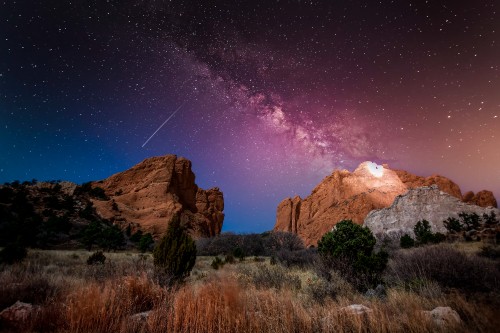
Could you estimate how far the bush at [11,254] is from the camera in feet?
40.4

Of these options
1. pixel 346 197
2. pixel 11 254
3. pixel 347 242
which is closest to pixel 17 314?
pixel 347 242

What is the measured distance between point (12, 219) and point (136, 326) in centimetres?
3974

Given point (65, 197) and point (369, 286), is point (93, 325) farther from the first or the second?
point (65, 197)

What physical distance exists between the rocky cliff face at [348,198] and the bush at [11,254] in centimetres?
6201

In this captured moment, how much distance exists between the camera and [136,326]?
392 cm

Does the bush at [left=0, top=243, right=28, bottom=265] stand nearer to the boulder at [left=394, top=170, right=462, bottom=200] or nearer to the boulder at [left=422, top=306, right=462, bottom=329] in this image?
the boulder at [left=422, top=306, right=462, bottom=329]

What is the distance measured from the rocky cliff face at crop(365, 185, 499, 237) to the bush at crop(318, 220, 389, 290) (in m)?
41.9

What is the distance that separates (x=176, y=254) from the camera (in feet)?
31.9

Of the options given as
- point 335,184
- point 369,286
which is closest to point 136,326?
point 369,286

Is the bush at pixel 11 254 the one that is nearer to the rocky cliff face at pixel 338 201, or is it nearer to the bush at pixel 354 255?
the bush at pixel 354 255

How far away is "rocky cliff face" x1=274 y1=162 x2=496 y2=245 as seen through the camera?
66250 mm

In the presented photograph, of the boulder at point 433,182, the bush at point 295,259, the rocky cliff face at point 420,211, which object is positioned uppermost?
the boulder at point 433,182

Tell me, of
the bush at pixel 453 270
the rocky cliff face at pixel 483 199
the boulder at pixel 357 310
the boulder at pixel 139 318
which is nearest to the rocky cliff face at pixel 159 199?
the bush at pixel 453 270

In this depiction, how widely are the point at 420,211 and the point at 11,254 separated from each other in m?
59.0
